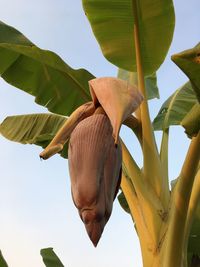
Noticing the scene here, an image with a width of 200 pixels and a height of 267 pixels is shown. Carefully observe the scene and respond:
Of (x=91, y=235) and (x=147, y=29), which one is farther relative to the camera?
(x=147, y=29)

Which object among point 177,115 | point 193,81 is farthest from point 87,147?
point 177,115

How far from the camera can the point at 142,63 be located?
168 cm

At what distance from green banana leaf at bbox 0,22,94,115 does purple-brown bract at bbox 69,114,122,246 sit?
103 centimetres

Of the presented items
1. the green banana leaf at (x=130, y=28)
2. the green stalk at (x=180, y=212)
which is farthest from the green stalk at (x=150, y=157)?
the green banana leaf at (x=130, y=28)

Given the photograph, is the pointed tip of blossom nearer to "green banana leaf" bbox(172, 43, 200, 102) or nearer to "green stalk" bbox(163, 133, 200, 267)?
"green banana leaf" bbox(172, 43, 200, 102)

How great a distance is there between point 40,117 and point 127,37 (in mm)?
609

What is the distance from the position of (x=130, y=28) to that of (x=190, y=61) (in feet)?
2.91

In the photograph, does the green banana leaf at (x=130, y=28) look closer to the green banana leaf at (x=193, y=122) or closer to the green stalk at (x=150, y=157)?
the green stalk at (x=150, y=157)

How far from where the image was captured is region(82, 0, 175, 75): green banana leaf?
5.41 ft

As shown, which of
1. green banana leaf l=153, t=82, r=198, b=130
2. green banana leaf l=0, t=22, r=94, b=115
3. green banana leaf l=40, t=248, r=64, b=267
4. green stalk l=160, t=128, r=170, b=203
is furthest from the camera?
green banana leaf l=40, t=248, r=64, b=267

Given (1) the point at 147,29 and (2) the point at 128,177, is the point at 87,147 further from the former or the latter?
(1) the point at 147,29

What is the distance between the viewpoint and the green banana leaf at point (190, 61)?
34.0 inches

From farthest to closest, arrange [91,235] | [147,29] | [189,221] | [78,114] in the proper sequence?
1. [147,29]
2. [189,221]
3. [78,114]
4. [91,235]

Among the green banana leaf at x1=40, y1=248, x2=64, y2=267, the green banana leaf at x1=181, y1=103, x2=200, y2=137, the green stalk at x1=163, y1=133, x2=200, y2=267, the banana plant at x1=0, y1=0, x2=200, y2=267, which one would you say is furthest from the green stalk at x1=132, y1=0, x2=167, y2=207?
the green banana leaf at x1=40, y1=248, x2=64, y2=267
